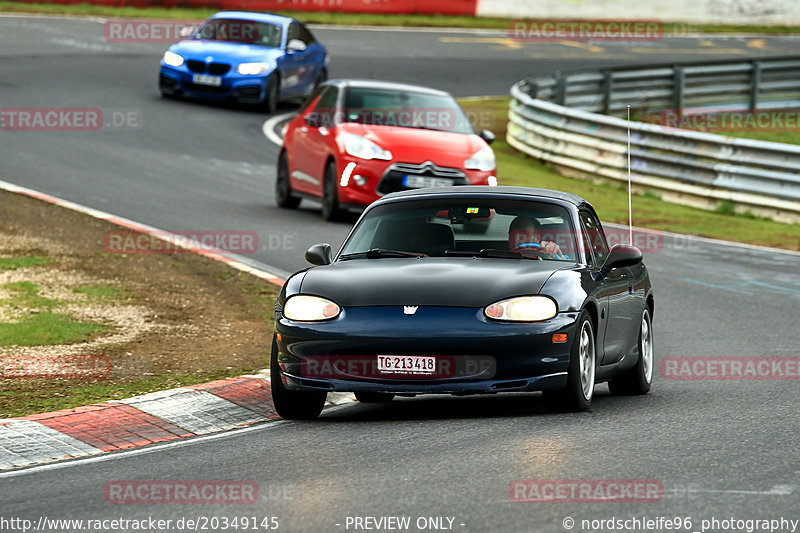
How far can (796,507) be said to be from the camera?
6.37m

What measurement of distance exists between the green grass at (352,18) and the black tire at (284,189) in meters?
21.3

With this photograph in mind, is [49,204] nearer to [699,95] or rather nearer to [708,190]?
[708,190]

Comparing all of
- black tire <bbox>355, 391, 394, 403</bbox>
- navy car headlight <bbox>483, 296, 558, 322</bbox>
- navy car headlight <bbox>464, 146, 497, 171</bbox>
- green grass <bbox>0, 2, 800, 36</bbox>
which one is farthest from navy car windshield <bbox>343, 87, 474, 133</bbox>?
green grass <bbox>0, 2, 800, 36</bbox>

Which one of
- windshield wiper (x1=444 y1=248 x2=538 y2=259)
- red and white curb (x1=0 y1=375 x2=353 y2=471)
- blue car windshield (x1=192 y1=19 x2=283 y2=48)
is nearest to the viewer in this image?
red and white curb (x1=0 y1=375 x2=353 y2=471)

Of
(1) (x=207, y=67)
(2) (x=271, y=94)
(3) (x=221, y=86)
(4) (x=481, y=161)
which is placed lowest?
(2) (x=271, y=94)

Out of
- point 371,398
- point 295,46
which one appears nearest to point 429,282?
point 371,398

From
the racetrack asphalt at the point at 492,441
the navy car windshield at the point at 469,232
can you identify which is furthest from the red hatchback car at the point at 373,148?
the navy car windshield at the point at 469,232

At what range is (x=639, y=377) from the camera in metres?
10.3

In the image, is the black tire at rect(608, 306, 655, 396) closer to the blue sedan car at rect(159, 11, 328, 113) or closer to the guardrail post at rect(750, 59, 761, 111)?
the blue sedan car at rect(159, 11, 328, 113)

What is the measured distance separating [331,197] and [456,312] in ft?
34.1

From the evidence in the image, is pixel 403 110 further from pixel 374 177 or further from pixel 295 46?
pixel 295 46

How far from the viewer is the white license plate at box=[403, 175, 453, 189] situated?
1803cm

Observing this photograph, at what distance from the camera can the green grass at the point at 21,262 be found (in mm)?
13680

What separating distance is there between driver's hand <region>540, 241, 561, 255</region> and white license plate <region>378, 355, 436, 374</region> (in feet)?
4.72
